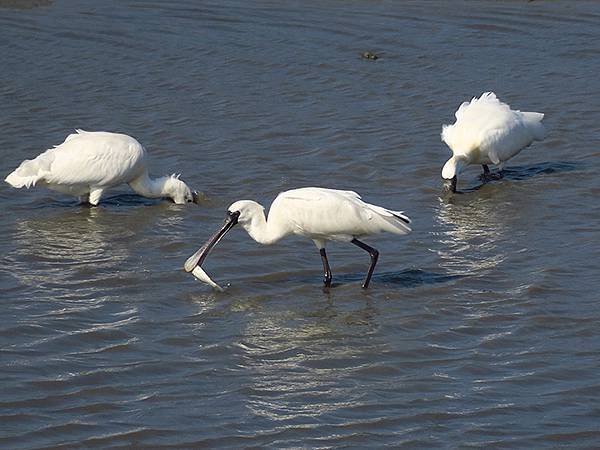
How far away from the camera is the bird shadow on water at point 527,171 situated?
11.3m

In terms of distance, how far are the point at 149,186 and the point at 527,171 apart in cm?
318

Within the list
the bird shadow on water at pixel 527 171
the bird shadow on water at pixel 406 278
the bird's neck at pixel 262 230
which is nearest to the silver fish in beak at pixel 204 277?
the bird's neck at pixel 262 230

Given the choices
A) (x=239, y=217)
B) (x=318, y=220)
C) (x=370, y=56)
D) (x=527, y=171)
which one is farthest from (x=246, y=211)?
(x=370, y=56)

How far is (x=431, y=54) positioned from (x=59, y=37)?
4.50 meters

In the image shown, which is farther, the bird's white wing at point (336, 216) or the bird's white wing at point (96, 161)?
the bird's white wing at point (96, 161)

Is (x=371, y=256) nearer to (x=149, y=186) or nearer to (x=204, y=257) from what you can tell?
(x=204, y=257)

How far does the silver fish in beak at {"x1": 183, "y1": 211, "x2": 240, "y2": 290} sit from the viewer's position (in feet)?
27.7

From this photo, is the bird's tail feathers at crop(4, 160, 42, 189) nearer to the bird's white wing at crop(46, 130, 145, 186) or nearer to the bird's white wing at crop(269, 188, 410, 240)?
the bird's white wing at crop(46, 130, 145, 186)

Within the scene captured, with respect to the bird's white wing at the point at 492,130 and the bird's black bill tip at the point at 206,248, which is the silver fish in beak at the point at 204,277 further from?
the bird's white wing at the point at 492,130

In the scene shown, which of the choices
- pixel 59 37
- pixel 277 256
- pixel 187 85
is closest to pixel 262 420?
pixel 277 256

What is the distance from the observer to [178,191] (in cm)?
1052

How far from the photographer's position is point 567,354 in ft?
23.6

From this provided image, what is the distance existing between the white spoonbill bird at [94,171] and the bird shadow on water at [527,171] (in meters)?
2.40

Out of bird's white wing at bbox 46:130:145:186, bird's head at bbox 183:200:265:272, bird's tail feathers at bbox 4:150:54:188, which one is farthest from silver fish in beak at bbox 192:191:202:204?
bird's head at bbox 183:200:265:272
